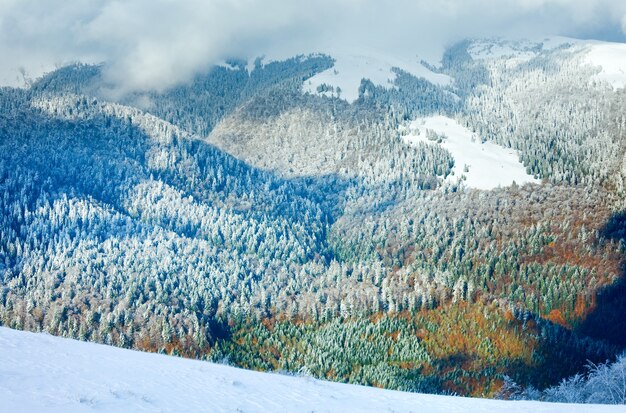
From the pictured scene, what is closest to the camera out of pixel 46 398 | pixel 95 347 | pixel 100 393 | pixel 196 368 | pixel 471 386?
pixel 46 398

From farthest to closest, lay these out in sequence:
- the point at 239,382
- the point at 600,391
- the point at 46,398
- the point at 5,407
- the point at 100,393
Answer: the point at 600,391 < the point at 239,382 < the point at 100,393 < the point at 46,398 < the point at 5,407

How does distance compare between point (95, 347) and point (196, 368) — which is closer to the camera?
point (196, 368)

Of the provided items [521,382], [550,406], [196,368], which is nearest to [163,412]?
[196,368]

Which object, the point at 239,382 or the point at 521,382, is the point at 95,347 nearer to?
the point at 239,382

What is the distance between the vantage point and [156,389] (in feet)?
103

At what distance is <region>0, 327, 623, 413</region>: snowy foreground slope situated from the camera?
28062mm

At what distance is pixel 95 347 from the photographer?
3922 centimetres

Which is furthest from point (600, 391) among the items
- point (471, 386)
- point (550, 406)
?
point (471, 386)

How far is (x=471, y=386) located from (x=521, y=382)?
662 inches

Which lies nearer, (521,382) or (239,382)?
(239,382)

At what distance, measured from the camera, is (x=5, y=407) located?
25516 mm

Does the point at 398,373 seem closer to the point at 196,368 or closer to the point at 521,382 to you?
the point at 521,382

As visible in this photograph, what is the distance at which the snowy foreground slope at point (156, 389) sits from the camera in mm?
28062

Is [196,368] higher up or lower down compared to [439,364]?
higher up
